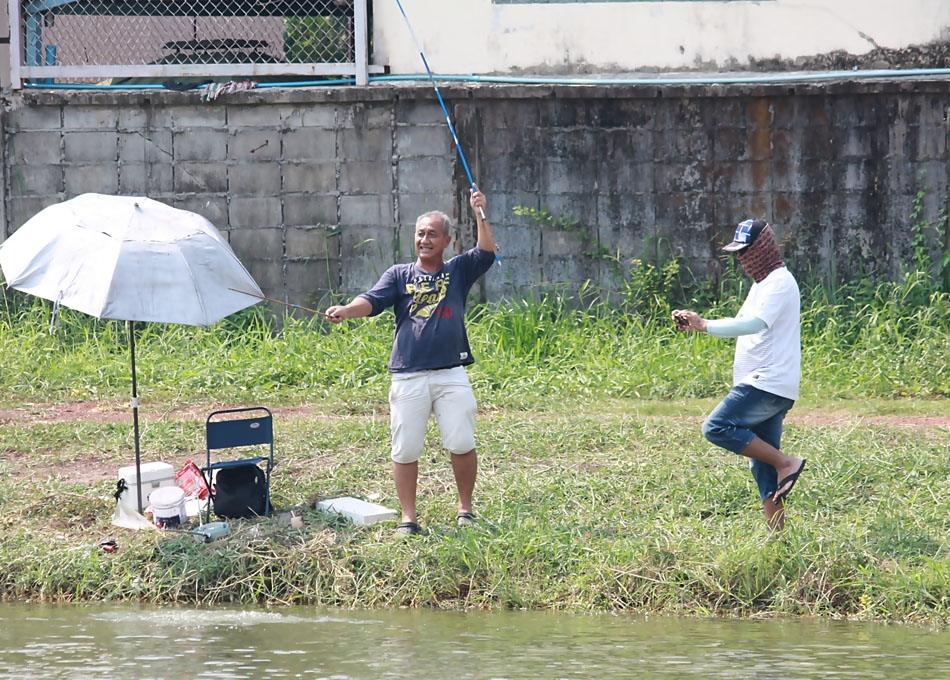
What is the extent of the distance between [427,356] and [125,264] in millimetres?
1596

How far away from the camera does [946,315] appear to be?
11.9 m

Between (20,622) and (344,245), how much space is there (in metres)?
6.50

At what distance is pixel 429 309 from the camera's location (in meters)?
7.18

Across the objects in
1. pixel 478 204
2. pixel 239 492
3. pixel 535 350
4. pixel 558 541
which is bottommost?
pixel 558 541

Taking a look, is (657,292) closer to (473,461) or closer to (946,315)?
(946,315)

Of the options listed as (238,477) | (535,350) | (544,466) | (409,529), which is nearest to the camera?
(409,529)

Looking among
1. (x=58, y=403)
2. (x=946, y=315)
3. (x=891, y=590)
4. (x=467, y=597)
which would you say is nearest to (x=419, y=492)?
(x=467, y=597)

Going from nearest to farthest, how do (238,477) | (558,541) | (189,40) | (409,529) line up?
(558,541)
(409,529)
(238,477)
(189,40)

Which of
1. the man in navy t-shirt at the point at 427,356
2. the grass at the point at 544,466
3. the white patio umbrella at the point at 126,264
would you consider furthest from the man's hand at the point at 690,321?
the white patio umbrella at the point at 126,264

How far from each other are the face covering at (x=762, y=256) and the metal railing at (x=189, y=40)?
255 inches

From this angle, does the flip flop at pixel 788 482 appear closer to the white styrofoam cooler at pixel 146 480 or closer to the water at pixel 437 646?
the water at pixel 437 646

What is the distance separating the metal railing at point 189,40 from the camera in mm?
12469

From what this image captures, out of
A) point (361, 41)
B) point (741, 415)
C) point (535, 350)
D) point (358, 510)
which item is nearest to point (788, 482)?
point (741, 415)

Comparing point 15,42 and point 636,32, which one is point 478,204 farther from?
point 15,42
